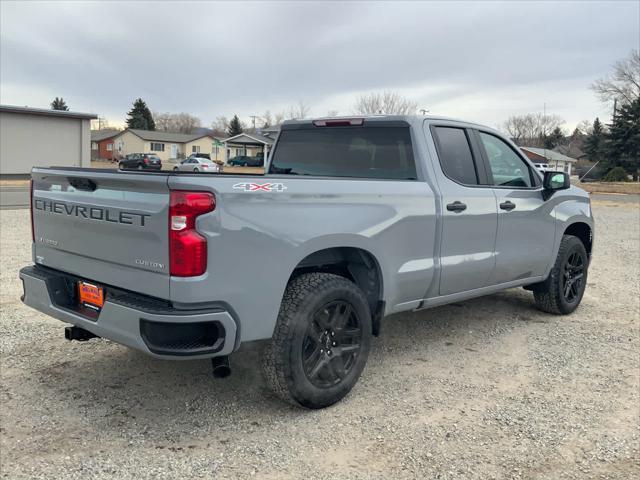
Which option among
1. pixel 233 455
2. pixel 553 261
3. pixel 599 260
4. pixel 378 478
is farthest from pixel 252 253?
pixel 599 260

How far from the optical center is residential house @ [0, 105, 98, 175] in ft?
95.1

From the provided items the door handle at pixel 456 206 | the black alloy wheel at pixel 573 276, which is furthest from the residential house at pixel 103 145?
the door handle at pixel 456 206

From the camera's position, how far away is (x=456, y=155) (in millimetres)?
4781

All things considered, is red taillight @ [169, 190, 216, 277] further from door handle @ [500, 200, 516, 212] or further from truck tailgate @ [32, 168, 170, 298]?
door handle @ [500, 200, 516, 212]

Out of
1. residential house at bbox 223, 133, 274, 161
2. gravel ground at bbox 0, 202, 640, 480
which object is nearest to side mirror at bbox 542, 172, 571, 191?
gravel ground at bbox 0, 202, 640, 480

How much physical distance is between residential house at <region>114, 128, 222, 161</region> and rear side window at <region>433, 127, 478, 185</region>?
75597mm

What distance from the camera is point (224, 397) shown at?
155 inches

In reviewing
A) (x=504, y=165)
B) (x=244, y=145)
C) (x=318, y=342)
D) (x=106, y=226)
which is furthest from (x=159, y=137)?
(x=318, y=342)

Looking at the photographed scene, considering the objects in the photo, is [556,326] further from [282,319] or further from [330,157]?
[282,319]

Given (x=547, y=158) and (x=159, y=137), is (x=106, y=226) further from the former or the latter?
(x=159, y=137)

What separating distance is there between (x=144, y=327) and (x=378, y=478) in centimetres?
147

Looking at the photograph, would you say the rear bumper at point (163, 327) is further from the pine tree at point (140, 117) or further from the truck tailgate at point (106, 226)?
the pine tree at point (140, 117)

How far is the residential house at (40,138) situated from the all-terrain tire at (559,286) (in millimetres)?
27682

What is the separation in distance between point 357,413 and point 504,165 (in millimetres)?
2835
